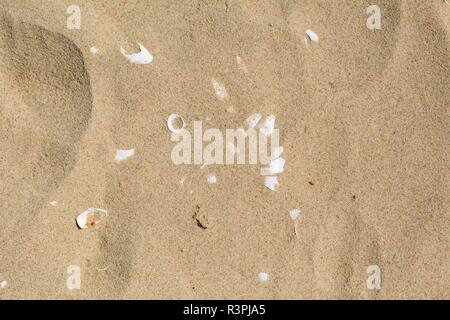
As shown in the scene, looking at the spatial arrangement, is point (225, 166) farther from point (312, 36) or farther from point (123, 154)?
point (312, 36)

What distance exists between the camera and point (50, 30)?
2197 millimetres

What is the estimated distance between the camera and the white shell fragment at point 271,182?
2.18m

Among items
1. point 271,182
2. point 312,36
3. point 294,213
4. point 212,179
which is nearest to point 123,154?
point 212,179

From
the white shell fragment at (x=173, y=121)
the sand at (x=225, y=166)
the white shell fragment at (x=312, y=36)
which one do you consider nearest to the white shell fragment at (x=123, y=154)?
the sand at (x=225, y=166)

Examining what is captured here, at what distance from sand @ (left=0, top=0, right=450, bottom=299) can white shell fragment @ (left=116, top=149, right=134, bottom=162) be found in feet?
0.04

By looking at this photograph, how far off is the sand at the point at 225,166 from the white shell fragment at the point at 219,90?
2 cm

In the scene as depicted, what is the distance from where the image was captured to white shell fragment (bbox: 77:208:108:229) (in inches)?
83.7

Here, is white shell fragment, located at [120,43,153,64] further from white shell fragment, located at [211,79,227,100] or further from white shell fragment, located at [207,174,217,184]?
white shell fragment, located at [207,174,217,184]

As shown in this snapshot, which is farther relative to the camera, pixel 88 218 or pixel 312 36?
pixel 312 36

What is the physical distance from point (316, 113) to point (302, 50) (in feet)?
0.74

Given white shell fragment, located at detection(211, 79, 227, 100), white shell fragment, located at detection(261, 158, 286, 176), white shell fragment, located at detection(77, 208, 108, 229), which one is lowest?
white shell fragment, located at detection(77, 208, 108, 229)

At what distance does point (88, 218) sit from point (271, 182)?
616mm

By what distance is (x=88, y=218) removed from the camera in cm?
212
